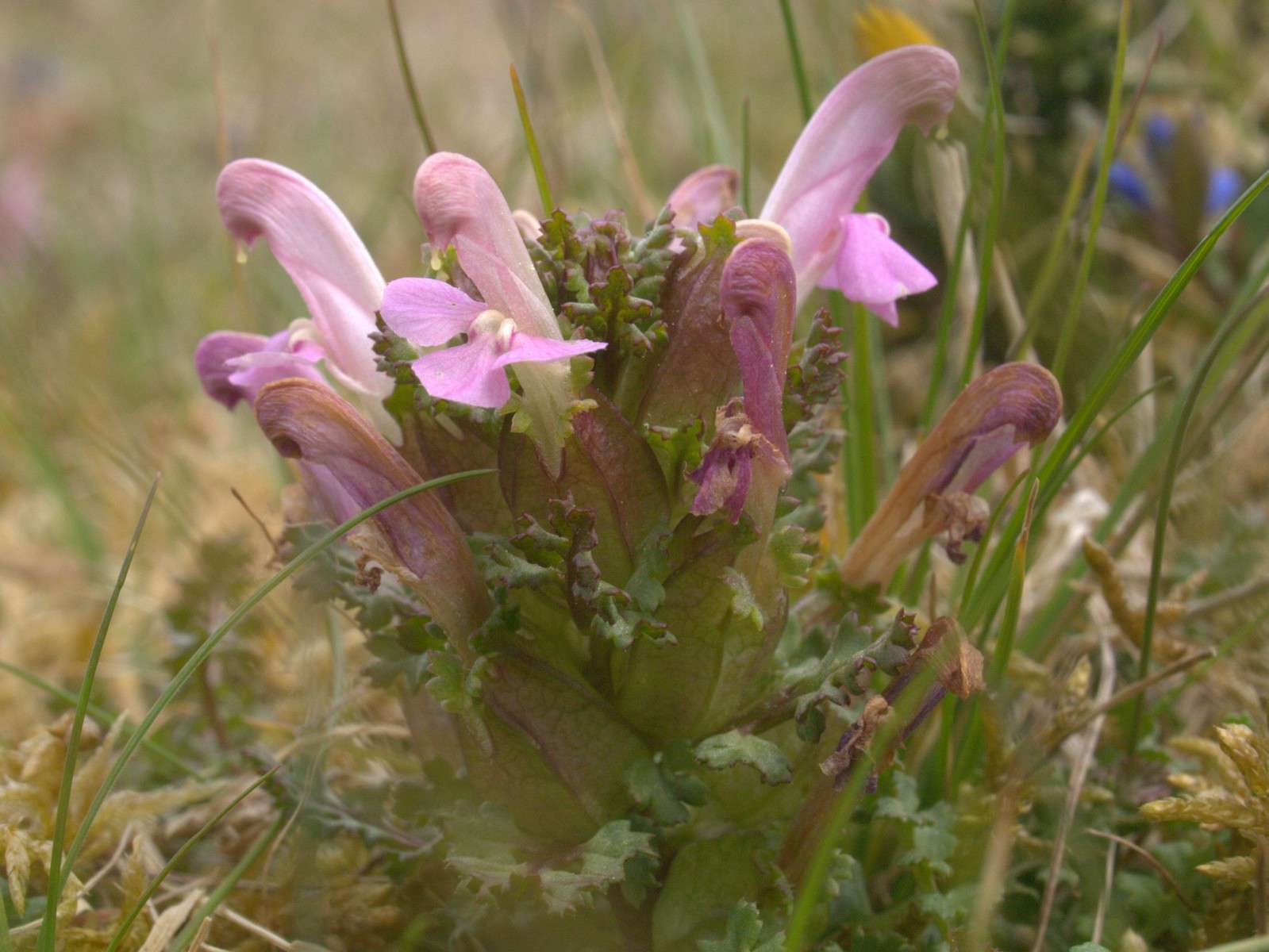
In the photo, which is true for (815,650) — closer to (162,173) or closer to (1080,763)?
(1080,763)

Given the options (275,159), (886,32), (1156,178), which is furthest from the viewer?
(275,159)

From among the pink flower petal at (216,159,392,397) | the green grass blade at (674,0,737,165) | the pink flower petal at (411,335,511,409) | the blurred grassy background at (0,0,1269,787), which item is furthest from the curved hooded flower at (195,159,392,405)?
the green grass blade at (674,0,737,165)

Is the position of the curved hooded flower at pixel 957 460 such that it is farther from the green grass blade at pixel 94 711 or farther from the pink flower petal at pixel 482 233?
the green grass blade at pixel 94 711

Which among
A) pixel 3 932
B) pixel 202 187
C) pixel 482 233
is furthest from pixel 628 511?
pixel 202 187

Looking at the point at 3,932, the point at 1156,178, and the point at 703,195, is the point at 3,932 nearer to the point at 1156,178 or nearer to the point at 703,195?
the point at 703,195

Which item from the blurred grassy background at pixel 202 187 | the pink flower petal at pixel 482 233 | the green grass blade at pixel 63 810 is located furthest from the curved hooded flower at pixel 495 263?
the blurred grassy background at pixel 202 187
